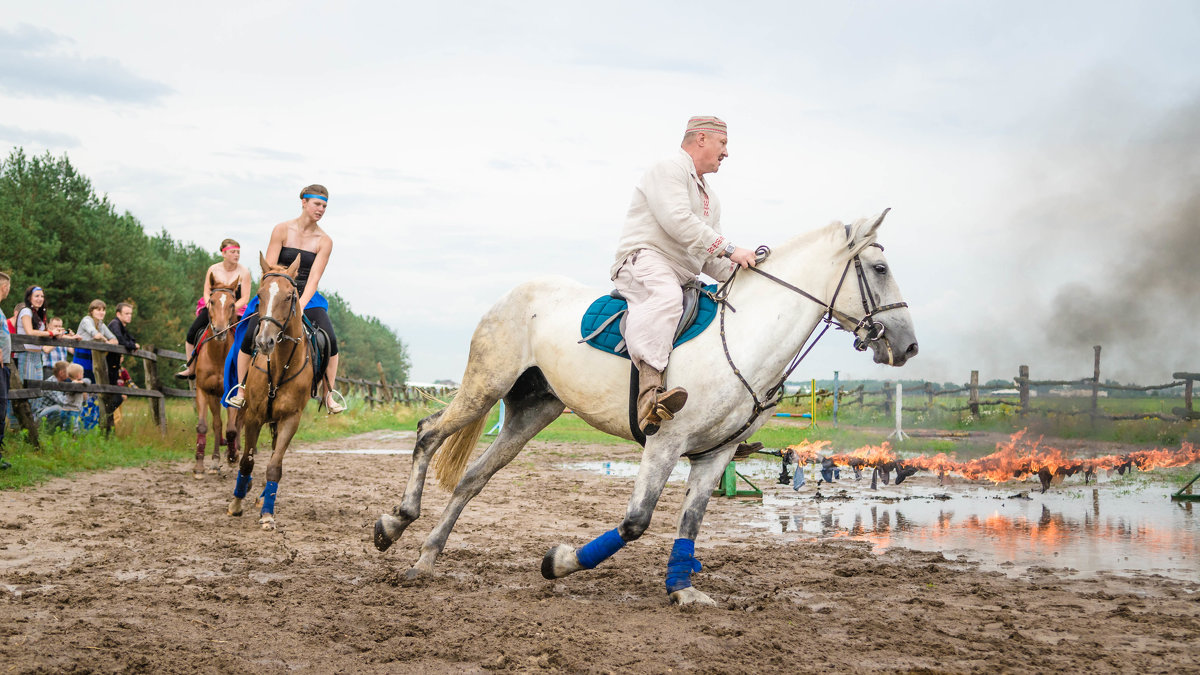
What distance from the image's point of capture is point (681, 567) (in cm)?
500

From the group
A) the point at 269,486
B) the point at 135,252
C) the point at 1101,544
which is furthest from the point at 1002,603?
the point at 135,252

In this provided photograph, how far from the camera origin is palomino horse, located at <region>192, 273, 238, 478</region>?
35.0 ft

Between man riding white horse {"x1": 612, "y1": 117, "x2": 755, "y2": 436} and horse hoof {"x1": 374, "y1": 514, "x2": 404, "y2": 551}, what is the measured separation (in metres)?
1.91

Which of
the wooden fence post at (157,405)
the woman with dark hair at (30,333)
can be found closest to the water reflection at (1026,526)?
the woman with dark hair at (30,333)

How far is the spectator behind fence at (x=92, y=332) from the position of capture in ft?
45.6

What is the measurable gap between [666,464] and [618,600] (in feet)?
2.99

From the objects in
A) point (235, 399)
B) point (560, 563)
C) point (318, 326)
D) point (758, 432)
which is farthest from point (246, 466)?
point (758, 432)

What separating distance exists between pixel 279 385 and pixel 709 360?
190 inches

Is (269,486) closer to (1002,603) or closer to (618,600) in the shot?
(618,600)

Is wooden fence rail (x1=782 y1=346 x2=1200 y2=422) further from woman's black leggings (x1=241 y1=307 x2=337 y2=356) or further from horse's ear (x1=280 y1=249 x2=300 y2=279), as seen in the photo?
horse's ear (x1=280 y1=249 x2=300 y2=279)

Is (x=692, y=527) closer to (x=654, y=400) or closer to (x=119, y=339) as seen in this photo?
(x=654, y=400)

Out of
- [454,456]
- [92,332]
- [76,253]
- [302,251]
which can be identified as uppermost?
[76,253]

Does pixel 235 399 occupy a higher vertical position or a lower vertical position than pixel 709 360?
lower

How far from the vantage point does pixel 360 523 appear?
813cm
